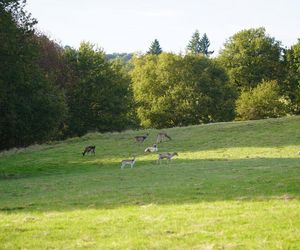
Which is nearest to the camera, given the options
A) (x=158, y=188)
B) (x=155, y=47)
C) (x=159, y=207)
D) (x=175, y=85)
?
(x=159, y=207)

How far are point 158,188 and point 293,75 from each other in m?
71.6

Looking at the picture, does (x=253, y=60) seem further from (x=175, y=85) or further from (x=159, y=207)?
(x=159, y=207)

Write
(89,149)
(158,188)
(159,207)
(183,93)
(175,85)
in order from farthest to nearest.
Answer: (175,85) < (183,93) < (89,149) < (158,188) < (159,207)

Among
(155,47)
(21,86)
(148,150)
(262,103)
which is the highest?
(155,47)

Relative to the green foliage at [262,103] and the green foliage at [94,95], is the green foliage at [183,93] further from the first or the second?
the green foliage at [94,95]

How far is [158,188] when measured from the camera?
878 inches

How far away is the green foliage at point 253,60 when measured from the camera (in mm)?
90375

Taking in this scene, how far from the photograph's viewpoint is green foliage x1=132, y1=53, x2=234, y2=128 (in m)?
84.6

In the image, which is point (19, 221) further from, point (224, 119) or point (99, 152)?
point (224, 119)

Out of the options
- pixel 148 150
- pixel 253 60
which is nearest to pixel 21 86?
pixel 148 150

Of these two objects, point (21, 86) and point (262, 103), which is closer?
point (21, 86)

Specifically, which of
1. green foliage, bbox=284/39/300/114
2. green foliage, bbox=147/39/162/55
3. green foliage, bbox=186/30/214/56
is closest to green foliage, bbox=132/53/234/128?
green foliage, bbox=284/39/300/114

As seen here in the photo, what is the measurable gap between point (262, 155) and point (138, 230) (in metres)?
27.3

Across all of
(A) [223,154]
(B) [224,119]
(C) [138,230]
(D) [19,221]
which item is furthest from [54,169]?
(B) [224,119]
